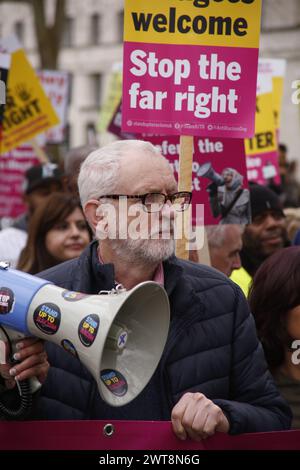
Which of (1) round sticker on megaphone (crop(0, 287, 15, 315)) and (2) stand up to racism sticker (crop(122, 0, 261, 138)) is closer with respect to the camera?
(1) round sticker on megaphone (crop(0, 287, 15, 315))

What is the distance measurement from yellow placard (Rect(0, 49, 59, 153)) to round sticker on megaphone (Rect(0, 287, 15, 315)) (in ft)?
16.4

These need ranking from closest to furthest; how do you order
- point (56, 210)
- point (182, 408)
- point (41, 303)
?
point (41, 303), point (182, 408), point (56, 210)

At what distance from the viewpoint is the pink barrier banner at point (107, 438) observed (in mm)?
2582

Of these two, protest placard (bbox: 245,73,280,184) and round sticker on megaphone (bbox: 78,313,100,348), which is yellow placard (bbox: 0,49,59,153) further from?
round sticker on megaphone (bbox: 78,313,100,348)

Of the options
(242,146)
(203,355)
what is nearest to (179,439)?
(203,355)

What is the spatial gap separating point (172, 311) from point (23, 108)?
188 inches

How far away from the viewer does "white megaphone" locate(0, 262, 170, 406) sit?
2283 mm

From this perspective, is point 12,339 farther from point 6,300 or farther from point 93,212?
point 93,212

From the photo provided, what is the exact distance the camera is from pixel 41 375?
2.55 metres

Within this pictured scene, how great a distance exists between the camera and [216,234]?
172 inches

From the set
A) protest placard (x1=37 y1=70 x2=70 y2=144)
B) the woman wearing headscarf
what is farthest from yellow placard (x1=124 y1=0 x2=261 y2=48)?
protest placard (x1=37 y1=70 x2=70 y2=144)

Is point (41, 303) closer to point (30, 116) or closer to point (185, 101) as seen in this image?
point (185, 101)

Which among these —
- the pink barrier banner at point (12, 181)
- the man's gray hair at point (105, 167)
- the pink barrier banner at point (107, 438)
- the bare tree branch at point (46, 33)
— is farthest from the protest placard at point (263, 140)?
the bare tree branch at point (46, 33)
